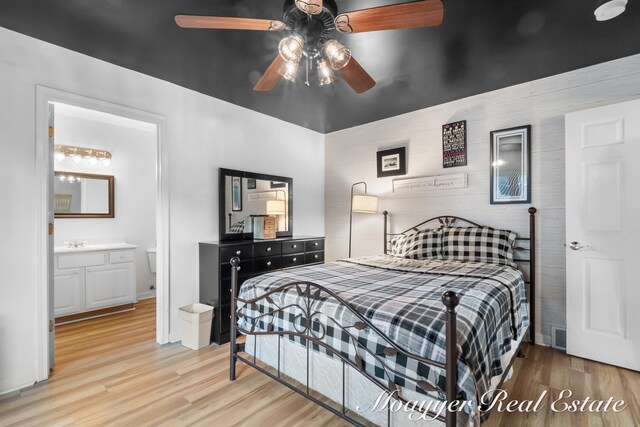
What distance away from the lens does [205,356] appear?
2748mm

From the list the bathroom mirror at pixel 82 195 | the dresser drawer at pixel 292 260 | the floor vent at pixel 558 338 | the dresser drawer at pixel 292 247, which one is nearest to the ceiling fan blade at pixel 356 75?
the dresser drawer at pixel 292 247

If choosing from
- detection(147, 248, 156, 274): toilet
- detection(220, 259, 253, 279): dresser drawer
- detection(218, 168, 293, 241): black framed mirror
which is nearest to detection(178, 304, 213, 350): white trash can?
detection(220, 259, 253, 279): dresser drawer

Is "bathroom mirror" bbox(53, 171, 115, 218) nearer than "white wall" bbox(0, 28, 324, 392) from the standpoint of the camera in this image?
No

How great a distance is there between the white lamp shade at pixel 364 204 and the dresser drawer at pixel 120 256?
3104 mm

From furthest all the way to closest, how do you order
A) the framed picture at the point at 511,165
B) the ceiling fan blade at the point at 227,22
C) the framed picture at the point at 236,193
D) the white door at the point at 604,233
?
the framed picture at the point at 236,193 < the framed picture at the point at 511,165 < the white door at the point at 604,233 < the ceiling fan blade at the point at 227,22

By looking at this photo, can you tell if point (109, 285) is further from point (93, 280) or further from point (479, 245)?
point (479, 245)

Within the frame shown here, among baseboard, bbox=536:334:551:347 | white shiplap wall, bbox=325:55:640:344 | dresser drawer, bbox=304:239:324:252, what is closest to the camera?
white shiplap wall, bbox=325:55:640:344

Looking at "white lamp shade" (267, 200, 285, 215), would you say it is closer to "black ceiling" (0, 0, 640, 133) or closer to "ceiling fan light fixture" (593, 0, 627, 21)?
"black ceiling" (0, 0, 640, 133)

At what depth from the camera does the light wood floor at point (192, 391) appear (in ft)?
6.07

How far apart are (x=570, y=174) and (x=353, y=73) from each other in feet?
7.10

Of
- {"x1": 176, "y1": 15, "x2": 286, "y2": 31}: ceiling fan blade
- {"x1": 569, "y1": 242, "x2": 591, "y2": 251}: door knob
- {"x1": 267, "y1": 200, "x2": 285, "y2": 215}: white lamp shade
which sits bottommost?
{"x1": 569, "y1": 242, "x2": 591, "y2": 251}: door knob

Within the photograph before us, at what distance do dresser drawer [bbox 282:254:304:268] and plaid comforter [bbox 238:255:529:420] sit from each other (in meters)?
1.08

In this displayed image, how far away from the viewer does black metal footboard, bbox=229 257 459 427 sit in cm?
119

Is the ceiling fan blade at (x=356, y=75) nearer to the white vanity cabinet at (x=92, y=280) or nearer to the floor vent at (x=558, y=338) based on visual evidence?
the floor vent at (x=558, y=338)
